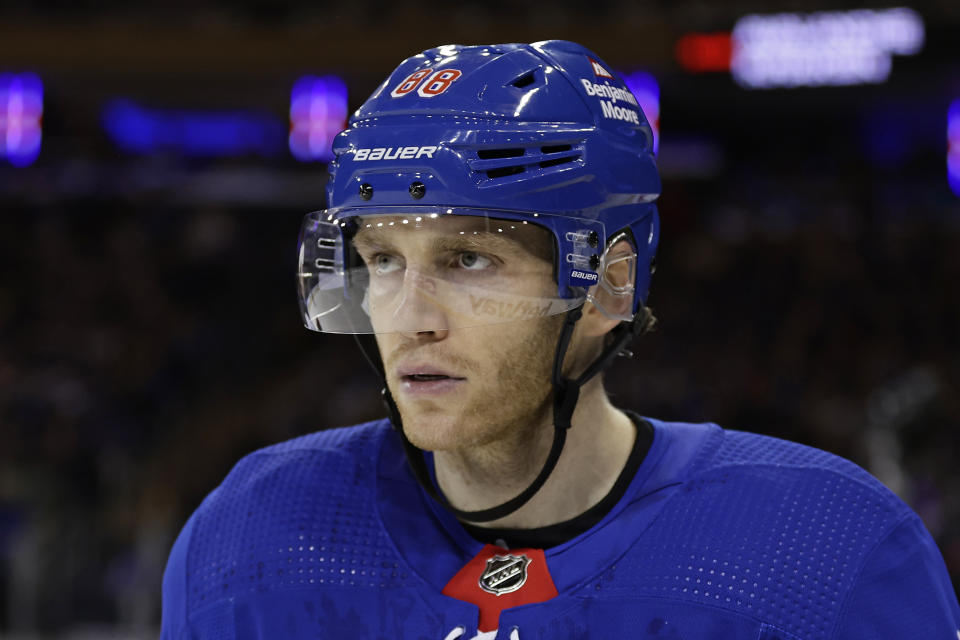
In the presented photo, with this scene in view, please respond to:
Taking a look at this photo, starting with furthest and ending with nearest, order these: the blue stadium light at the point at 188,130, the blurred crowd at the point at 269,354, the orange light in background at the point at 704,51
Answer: the blue stadium light at the point at 188,130 → the orange light in background at the point at 704,51 → the blurred crowd at the point at 269,354

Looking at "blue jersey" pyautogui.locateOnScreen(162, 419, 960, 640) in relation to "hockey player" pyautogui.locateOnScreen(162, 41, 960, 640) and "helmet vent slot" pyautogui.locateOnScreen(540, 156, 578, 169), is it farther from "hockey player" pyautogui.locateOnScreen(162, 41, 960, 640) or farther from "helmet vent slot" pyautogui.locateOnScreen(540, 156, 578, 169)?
"helmet vent slot" pyautogui.locateOnScreen(540, 156, 578, 169)

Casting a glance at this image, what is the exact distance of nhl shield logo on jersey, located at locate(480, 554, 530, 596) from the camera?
151cm

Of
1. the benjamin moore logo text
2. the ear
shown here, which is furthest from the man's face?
the benjamin moore logo text

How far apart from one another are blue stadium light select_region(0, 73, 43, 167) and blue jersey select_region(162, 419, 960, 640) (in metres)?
8.38

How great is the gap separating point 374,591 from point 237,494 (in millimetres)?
309

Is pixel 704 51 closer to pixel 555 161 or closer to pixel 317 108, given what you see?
pixel 317 108

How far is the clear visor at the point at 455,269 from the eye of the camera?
4.79ft

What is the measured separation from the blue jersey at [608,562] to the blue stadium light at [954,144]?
7806 millimetres

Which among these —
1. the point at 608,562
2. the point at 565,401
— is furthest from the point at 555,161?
the point at 608,562

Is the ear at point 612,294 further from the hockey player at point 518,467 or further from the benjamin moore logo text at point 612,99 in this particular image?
the benjamin moore logo text at point 612,99

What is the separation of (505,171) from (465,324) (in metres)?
0.21

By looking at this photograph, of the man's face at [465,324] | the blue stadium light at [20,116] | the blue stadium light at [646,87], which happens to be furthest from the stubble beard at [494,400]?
the blue stadium light at [20,116]

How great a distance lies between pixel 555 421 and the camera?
1.54 m

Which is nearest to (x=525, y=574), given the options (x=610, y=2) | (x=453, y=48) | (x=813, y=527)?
(x=813, y=527)
